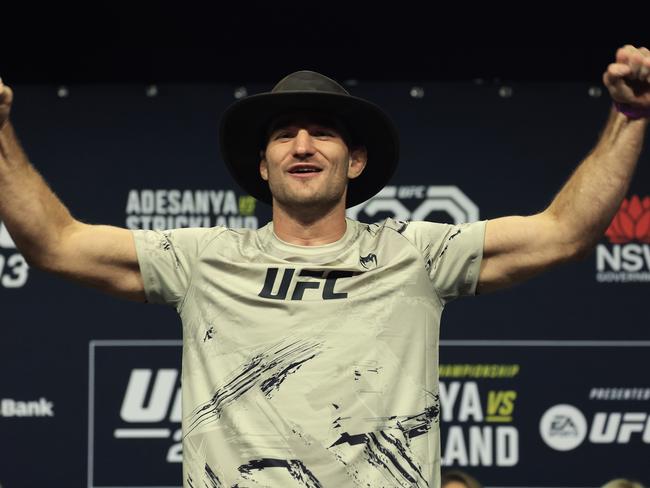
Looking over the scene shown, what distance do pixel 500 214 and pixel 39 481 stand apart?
2.00 m

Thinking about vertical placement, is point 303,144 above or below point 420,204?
below

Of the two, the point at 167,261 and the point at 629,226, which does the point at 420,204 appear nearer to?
the point at 629,226

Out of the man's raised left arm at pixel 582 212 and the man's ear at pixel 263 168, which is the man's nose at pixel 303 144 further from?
the man's raised left arm at pixel 582 212

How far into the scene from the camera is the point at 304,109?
307 centimetres

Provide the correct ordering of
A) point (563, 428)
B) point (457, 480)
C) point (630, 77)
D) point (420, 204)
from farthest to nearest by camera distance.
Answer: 1. point (420, 204)
2. point (563, 428)
3. point (457, 480)
4. point (630, 77)

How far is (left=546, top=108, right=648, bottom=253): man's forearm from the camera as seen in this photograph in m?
2.81

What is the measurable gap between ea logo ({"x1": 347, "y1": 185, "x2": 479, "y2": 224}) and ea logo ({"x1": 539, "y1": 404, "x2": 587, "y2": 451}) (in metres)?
0.79

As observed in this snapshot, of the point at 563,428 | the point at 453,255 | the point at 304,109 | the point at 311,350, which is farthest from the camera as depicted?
the point at 563,428

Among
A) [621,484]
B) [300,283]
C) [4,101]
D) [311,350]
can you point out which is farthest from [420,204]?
[4,101]

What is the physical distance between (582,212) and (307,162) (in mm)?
626

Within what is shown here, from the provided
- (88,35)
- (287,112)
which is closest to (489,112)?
(88,35)

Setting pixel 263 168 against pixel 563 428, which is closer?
pixel 263 168

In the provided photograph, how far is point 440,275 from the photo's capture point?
2.97 meters

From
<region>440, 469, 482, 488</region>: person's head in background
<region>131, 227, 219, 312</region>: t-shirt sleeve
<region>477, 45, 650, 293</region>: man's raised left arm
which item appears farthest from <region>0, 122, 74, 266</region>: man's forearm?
<region>440, 469, 482, 488</region>: person's head in background
